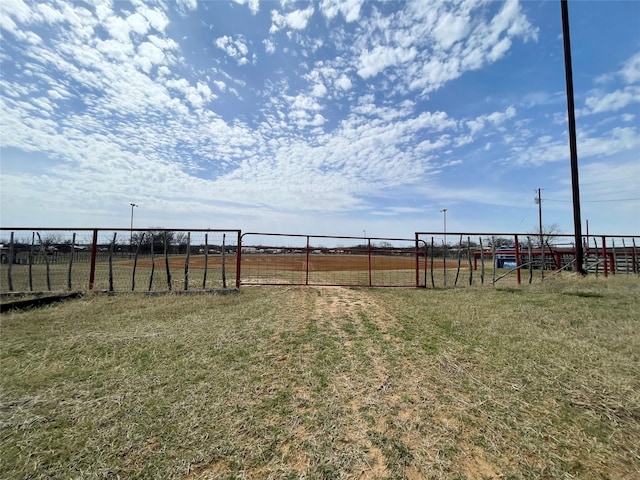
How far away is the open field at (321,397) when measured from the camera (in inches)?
82.7

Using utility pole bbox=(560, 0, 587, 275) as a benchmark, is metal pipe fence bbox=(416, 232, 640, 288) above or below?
below

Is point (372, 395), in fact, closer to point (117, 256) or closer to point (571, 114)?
point (117, 256)

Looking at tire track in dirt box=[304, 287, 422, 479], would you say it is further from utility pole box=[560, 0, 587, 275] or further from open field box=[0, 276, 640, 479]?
utility pole box=[560, 0, 587, 275]

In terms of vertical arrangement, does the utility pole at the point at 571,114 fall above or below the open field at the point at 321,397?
above

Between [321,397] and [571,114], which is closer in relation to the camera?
[321,397]

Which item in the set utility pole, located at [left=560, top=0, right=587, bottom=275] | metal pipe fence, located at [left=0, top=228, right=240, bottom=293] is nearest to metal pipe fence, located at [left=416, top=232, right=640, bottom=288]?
utility pole, located at [left=560, top=0, right=587, bottom=275]

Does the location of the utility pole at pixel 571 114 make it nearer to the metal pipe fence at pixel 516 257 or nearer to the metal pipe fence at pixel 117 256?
the metal pipe fence at pixel 516 257

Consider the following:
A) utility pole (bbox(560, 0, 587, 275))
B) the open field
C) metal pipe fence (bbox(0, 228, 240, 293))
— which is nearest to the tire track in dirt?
the open field

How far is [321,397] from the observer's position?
9.55 ft

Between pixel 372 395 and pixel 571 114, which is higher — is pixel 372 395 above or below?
below

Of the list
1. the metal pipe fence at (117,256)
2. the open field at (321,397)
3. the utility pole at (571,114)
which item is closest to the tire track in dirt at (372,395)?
the open field at (321,397)

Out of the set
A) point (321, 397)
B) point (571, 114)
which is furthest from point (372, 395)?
point (571, 114)

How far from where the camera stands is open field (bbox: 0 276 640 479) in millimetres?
2100

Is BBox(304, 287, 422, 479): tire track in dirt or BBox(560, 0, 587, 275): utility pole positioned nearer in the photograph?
BBox(304, 287, 422, 479): tire track in dirt
